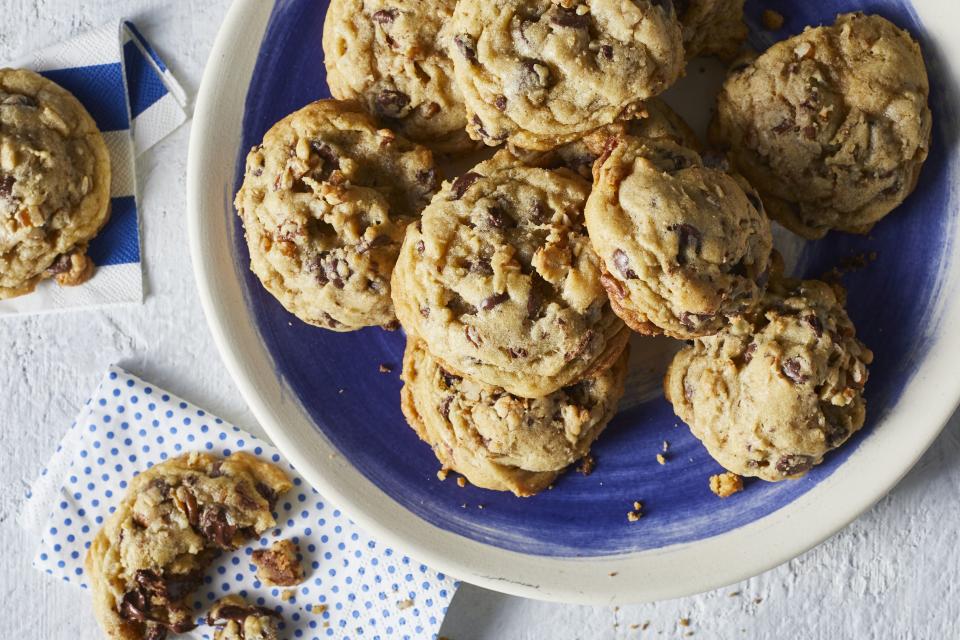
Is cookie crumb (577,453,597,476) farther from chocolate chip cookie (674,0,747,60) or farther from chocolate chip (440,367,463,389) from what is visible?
chocolate chip cookie (674,0,747,60)

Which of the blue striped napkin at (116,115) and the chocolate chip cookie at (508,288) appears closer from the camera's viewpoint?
the chocolate chip cookie at (508,288)

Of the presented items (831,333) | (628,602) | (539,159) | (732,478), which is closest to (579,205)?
(539,159)

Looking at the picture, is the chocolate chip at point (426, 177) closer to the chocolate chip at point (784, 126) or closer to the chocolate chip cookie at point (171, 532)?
the chocolate chip at point (784, 126)

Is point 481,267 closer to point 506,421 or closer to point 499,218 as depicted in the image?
point 499,218

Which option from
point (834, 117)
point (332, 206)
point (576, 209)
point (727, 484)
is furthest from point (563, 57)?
point (727, 484)

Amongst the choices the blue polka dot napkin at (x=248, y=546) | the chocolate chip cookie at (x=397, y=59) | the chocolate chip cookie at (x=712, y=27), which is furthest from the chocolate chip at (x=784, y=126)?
the blue polka dot napkin at (x=248, y=546)
